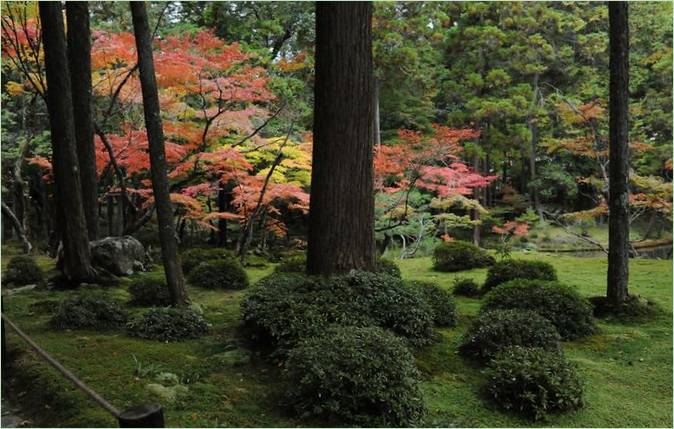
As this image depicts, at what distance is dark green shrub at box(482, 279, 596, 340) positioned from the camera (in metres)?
5.75

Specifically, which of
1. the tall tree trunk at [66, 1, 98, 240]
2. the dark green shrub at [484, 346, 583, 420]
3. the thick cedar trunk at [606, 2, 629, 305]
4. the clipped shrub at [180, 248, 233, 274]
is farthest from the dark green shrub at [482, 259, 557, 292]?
A: the tall tree trunk at [66, 1, 98, 240]

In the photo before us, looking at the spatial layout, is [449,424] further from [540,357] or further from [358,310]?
[358,310]

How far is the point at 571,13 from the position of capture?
19.8 meters

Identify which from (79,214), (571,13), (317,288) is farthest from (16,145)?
(571,13)

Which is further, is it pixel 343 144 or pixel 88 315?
pixel 88 315

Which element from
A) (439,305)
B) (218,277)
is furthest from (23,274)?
(439,305)

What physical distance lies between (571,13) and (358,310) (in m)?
19.2

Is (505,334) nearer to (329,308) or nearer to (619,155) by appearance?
(329,308)

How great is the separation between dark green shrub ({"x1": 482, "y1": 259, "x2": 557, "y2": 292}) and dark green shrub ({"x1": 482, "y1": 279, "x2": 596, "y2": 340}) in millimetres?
1629

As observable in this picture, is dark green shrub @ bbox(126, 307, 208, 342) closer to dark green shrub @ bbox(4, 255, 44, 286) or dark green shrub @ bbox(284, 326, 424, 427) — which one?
dark green shrub @ bbox(284, 326, 424, 427)

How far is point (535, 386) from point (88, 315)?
14.8 feet

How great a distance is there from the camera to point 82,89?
29.8ft

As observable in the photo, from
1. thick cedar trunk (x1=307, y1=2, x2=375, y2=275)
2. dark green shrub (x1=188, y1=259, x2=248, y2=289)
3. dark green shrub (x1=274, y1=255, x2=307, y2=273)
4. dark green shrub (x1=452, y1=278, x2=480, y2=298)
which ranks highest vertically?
thick cedar trunk (x1=307, y1=2, x2=375, y2=275)

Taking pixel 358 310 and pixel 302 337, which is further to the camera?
pixel 358 310
